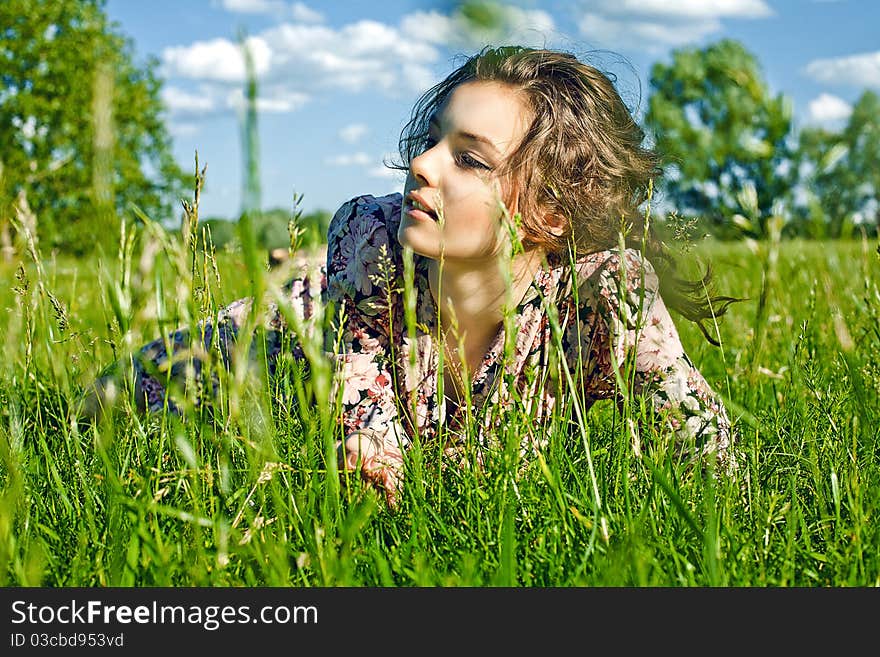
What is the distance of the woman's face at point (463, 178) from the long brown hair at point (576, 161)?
0.22ft

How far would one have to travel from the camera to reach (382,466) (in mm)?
1820

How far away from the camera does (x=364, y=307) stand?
2732 millimetres

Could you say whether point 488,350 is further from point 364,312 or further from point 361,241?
point 361,241

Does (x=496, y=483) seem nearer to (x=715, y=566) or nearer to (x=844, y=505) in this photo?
(x=715, y=566)

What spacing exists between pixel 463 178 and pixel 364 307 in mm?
655

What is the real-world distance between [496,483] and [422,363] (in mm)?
1194

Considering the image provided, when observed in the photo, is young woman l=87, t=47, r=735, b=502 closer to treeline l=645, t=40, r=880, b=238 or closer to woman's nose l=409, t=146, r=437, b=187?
woman's nose l=409, t=146, r=437, b=187

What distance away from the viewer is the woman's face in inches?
87.0

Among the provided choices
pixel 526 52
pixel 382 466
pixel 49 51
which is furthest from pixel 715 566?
pixel 49 51

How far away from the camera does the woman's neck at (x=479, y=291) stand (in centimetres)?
247

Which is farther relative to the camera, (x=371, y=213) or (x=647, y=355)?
(x=371, y=213)

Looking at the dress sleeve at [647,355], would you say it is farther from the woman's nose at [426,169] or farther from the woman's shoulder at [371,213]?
the woman's shoulder at [371,213]

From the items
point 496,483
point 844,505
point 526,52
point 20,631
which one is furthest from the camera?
point 526,52

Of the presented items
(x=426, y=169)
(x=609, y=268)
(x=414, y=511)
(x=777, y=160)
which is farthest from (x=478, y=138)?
(x=777, y=160)
